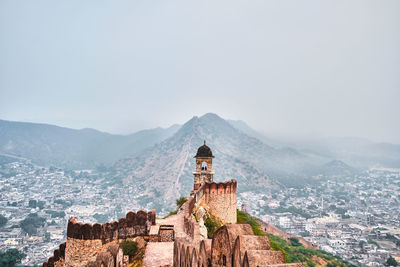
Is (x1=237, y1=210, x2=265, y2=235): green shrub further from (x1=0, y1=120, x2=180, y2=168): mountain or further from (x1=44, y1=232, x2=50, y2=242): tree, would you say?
(x1=0, y1=120, x2=180, y2=168): mountain

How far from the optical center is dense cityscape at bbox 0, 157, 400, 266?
47.3 metres

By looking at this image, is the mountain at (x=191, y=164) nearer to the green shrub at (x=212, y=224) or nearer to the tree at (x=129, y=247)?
the green shrub at (x=212, y=224)

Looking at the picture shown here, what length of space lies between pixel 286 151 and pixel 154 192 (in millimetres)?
114996

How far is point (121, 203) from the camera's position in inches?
2867

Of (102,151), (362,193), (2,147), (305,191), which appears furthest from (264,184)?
(2,147)

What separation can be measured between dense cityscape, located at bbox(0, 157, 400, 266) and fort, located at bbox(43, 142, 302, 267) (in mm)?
32025

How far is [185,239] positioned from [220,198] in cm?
1320

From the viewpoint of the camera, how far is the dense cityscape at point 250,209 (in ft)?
155

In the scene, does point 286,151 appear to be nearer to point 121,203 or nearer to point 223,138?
point 223,138

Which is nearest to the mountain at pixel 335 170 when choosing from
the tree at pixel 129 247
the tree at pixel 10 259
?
the tree at pixel 10 259

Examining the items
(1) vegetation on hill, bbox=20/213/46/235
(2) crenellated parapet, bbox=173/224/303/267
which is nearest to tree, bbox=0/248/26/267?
(1) vegetation on hill, bbox=20/213/46/235

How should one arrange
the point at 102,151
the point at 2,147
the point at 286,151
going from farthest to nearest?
the point at 286,151 → the point at 102,151 → the point at 2,147

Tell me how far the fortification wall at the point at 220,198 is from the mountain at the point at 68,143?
121 m

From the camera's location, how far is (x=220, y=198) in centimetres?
1706
